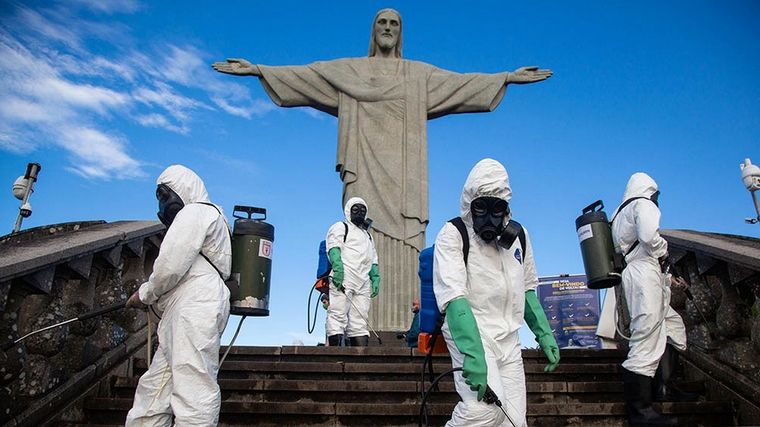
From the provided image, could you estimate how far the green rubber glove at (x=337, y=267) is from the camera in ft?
24.3

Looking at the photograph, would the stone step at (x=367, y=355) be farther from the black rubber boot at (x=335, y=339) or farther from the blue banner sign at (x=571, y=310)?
the blue banner sign at (x=571, y=310)

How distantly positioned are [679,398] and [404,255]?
17.2 feet

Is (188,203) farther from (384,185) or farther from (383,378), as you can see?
(384,185)

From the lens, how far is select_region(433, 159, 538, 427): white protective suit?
11.4 feet

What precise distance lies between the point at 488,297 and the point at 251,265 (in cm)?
170

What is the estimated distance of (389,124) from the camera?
1076 cm

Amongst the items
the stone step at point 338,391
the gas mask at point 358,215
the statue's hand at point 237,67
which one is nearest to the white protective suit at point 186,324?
the stone step at point 338,391

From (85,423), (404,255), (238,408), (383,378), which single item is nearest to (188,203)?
(238,408)

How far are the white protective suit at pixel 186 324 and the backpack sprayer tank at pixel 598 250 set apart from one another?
3.25 meters

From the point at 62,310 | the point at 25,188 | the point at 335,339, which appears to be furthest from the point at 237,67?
the point at 62,310

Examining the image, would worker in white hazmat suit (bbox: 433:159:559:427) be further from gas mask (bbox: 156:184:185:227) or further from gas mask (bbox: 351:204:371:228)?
gas mask (bbox: 351:204:371:228)

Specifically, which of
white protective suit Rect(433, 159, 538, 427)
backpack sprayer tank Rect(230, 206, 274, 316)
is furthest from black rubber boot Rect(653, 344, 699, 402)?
backpack sprayer tank Rect(230, 206, 274, 316)

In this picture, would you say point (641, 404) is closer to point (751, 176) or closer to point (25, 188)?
point (751, 176)

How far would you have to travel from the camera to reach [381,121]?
424 inches
